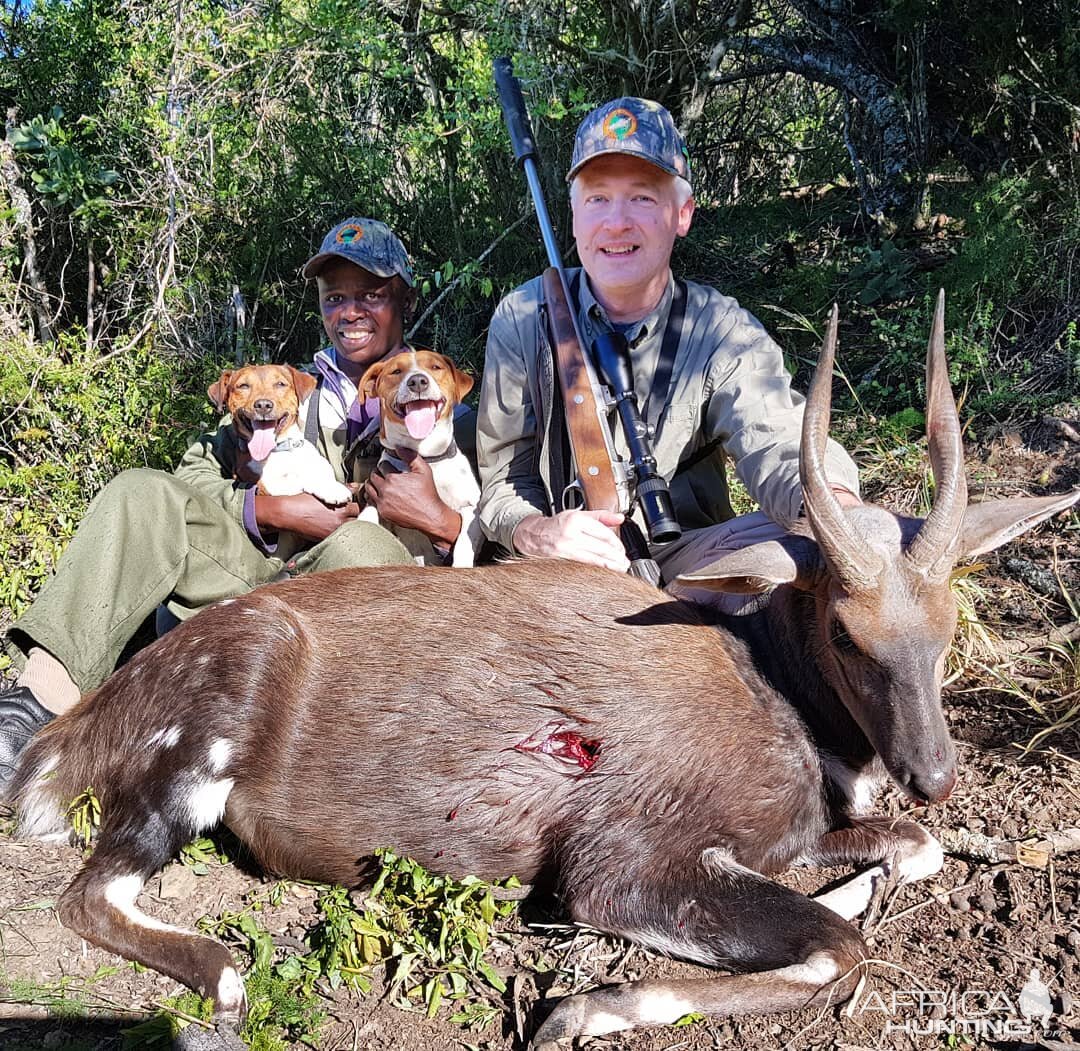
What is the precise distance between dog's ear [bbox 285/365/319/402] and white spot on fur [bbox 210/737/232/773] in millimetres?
2472

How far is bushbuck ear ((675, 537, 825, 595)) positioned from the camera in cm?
288

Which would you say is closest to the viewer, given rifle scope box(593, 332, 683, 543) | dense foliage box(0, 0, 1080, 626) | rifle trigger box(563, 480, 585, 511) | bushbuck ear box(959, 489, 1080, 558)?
bushbuck ear box(959, 489, 1080, 558)

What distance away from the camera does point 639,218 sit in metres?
4.27

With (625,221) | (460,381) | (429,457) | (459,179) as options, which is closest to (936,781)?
(625,221)

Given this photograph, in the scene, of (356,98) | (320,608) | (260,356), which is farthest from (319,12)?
(320,608)

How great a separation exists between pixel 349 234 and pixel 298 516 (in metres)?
1.46

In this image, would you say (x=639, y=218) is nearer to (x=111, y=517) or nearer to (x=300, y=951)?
(x=111, y=517)

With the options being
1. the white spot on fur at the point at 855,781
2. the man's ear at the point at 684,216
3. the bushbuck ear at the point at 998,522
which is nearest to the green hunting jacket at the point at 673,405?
the man's ear at the point at 684,216

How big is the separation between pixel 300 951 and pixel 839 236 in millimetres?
6435

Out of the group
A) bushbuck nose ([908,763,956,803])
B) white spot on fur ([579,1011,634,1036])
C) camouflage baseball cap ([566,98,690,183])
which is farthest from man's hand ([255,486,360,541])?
bushbuck nose ([908,763,956,803])

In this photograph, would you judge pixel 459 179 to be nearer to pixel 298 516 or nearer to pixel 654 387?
pixel 298 516

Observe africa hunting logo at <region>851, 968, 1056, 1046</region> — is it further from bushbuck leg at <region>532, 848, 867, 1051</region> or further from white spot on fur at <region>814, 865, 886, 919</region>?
white spot on fur at <region>814, 865, 886, 919</region>

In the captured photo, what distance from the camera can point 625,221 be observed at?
4.25 meters

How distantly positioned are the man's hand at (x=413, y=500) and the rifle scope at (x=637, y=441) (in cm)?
115
